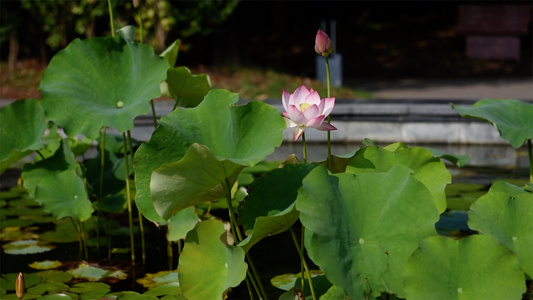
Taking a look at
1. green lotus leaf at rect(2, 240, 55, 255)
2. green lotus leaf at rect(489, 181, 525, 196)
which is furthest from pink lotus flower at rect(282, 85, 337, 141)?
green lotus leaf at rect(2, 240, 55, 255)

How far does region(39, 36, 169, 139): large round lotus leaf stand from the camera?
2.62 meters

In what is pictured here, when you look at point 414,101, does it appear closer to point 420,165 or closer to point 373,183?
point 420,165

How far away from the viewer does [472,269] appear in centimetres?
181

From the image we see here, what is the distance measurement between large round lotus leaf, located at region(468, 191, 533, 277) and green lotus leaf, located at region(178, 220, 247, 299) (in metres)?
0.65

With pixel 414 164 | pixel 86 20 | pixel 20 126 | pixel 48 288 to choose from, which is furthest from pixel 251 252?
pixel 86 20

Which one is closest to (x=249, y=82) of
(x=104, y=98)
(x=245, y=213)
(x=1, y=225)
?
(x=1, y=225)

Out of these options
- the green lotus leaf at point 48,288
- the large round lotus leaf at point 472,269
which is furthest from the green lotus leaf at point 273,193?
the green lotus leaf at point 48,288

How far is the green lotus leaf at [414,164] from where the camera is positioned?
2176 millimetres

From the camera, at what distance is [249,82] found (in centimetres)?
900

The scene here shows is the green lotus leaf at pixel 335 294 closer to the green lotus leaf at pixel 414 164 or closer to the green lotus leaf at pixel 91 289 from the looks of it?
the green lotus leaf at pixel 414 164

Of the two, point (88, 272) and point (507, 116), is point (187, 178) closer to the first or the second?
point (88, 272)

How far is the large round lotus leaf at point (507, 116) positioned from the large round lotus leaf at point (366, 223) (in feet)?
2.39

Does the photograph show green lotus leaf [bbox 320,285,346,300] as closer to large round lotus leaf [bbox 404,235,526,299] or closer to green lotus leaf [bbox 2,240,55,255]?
large round lotus leaf [bbox 404,235,526,299]

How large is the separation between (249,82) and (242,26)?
22.5ft
